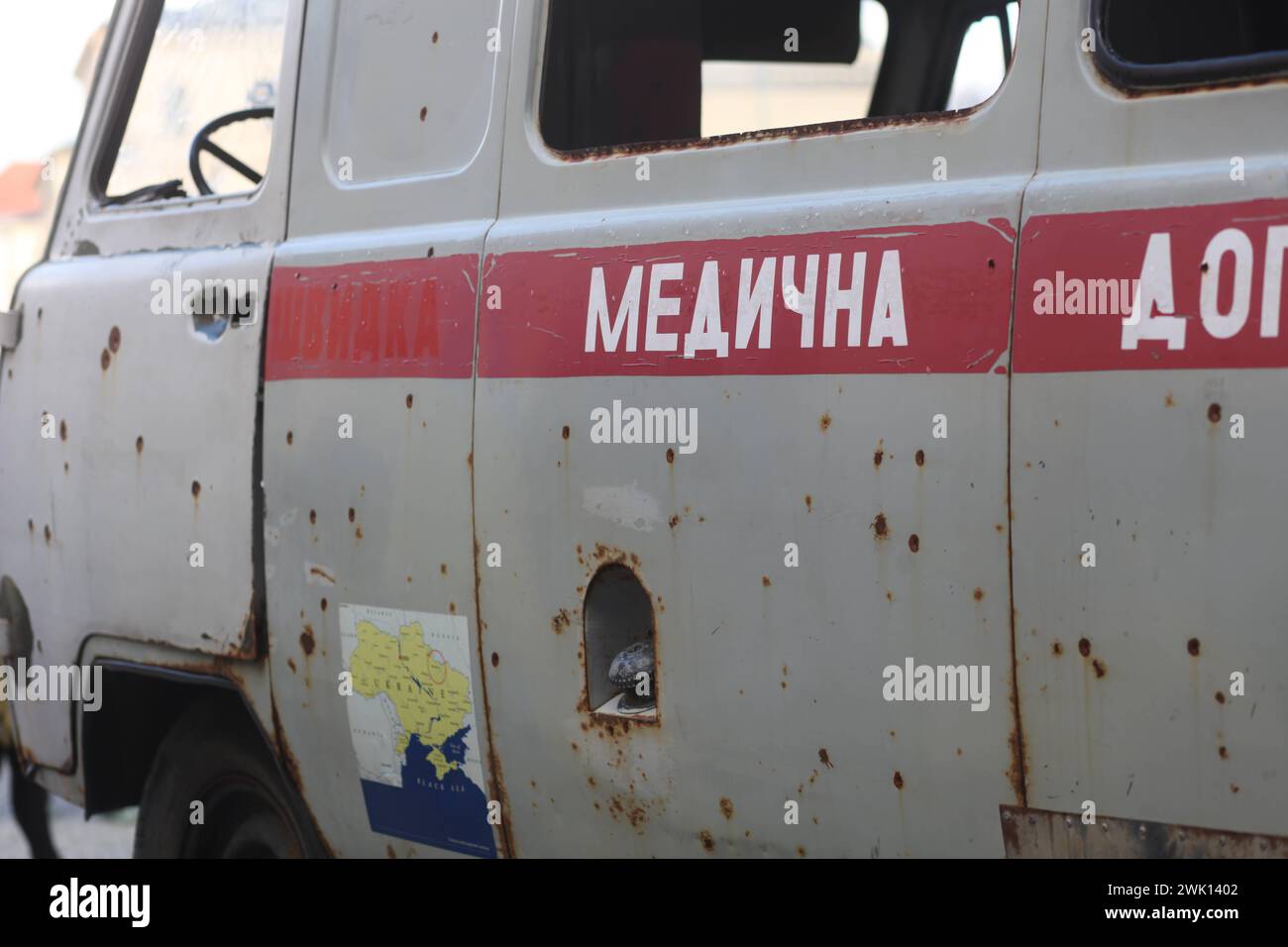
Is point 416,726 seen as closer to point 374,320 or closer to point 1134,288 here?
point 374,320

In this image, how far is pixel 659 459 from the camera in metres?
2.24

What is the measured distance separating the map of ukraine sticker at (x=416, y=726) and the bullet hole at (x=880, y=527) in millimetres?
825

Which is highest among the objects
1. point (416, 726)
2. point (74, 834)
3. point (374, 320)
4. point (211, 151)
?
point (211, 151)

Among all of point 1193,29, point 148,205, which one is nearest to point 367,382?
point 148,205

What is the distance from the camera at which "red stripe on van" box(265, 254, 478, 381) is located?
2.55 meters

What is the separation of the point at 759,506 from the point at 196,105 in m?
2.01

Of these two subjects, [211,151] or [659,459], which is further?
[211,151]

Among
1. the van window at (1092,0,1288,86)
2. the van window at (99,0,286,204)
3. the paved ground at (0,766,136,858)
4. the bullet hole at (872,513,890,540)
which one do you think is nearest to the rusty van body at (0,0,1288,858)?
the bullet hole at (872,513,890,540)

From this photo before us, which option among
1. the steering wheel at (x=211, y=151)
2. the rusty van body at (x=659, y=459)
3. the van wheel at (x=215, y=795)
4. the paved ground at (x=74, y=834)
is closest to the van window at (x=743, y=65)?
the rusty van body at (x=659, y=459)

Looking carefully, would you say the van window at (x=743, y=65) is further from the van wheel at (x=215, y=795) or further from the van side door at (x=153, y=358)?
the van wheel at (x=215, y=795)

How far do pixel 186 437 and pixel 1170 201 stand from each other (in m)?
1.97

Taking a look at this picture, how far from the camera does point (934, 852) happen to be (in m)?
2.01

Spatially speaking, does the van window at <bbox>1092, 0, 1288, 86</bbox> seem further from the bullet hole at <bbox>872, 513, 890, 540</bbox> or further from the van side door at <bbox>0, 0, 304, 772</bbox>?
the van side door at <bbox>0, 0, 304, 772</bbox>

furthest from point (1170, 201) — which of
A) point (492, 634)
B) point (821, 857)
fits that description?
point (492, 634)
